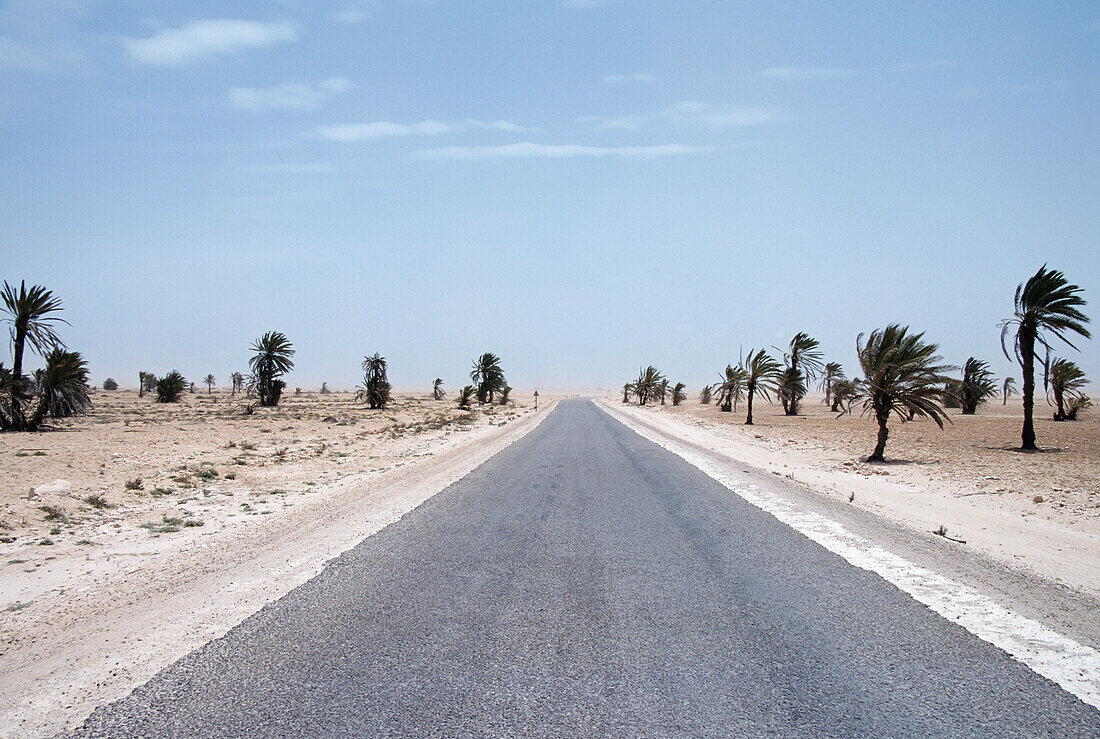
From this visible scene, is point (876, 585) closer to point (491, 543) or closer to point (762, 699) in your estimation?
point (762, 699)

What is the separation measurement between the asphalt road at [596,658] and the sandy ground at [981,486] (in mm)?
3070

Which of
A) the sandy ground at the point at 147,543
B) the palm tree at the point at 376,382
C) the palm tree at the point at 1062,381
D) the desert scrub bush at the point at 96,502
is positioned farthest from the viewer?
the palm tree at the point at 376,382

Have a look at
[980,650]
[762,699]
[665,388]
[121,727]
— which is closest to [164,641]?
[121,727]

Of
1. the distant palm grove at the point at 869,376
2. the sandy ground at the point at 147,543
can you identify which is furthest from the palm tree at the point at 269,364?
the sandy ground at the point at 147,543

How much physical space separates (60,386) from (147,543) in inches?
1036

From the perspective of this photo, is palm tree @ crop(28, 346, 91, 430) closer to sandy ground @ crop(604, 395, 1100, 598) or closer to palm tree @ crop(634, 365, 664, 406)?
sandy ground @ crop(604, 395, 1100, 598)

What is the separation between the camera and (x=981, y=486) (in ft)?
46.0

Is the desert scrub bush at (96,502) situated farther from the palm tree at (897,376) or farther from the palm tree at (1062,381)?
the palm tree at (1062,381)

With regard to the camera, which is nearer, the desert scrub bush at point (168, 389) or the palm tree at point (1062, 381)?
the palm tree at point (1062, 381)

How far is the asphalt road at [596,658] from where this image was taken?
358cm

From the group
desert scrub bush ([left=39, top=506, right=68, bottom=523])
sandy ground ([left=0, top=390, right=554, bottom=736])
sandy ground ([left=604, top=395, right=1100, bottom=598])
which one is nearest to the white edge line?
sandy ground ([left=604, top=395, right=1100, bottom=598])

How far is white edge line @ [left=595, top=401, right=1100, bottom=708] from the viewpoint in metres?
4.23

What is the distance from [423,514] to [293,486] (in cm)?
597

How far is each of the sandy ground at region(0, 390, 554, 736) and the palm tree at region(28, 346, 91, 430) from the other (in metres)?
8.92
